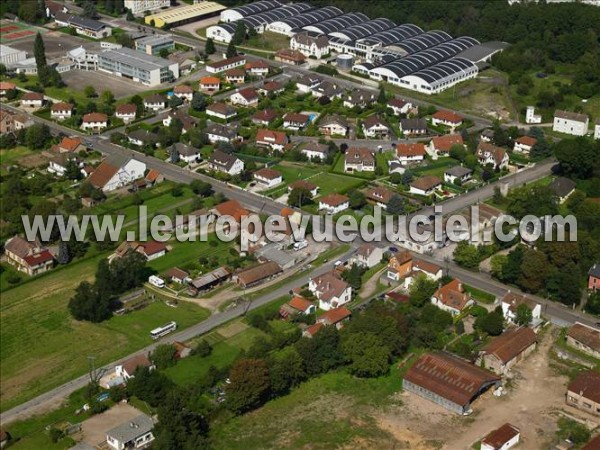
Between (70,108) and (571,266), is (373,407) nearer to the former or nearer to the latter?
(571,266)

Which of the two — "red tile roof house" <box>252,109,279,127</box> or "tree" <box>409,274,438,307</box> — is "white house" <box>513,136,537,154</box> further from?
"tree" <box>409,274,438,307</box>

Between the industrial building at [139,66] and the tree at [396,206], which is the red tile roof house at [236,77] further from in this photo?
the tree at [396,206]

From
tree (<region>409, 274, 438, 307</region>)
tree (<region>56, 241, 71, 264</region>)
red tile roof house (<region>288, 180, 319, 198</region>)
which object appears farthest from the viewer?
red tile roof house (<region>288, 180, 319, 198</region>)

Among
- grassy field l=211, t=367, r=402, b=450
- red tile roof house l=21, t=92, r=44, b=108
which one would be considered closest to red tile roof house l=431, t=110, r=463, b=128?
red tile roof house l=21, t=92, r=44, b=108

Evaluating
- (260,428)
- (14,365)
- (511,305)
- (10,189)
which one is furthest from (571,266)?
(10,189)

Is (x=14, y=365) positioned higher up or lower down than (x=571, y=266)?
lower down

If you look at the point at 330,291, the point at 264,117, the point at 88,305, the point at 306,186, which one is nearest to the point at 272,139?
the point at 264,117

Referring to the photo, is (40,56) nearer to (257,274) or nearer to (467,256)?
(257,274)

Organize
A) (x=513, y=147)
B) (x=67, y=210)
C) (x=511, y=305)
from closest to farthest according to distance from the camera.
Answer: (x=511, y=305) → (x=67, y=210) → (x=513, y=147)
